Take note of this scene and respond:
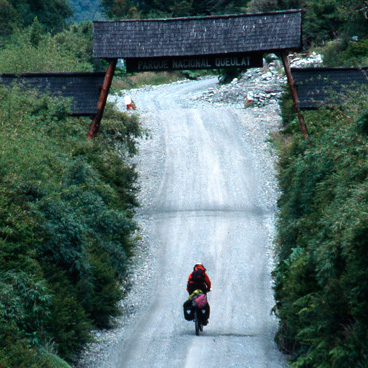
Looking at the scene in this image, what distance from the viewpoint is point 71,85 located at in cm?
2197

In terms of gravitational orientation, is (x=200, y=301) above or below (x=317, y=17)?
below

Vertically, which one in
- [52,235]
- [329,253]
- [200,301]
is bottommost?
[200,301]

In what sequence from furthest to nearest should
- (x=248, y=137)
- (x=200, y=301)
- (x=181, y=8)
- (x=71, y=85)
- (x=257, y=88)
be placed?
(x=181, y=8)
(x=257, y=88)
(x=248, y=137)
(x=71, y=85)
(x=200, y=301)

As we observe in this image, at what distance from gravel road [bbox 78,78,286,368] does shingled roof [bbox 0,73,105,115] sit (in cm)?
483

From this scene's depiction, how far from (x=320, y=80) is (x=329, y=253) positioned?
467 inches

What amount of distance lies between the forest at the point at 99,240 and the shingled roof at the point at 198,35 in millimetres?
2818

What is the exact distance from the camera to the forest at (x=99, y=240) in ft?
33.2

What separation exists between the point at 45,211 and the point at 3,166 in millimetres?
1476

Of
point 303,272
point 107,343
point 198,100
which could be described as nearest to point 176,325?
point 107,343

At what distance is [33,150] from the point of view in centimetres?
1623

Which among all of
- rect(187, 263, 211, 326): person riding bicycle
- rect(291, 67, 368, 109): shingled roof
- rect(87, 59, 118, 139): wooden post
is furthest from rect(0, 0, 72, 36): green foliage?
rect(187, 263, 211, 326): person riding bicycle

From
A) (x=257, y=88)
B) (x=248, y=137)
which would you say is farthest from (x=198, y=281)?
(x=257, y=88)

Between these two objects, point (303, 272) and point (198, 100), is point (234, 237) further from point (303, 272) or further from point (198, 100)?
point (198, 100)

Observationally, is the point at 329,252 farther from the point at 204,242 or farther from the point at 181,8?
the point at 181,8
